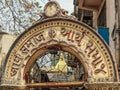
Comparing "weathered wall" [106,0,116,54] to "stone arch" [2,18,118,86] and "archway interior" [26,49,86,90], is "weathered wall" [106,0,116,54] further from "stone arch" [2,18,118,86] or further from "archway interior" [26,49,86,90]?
"stone arch" [2,18,118,86]

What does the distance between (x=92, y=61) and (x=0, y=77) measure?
→ 1.94m

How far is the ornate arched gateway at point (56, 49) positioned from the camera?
6.70 meters

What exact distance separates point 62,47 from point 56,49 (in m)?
0.14

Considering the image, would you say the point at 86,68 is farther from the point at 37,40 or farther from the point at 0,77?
the point at 0,77

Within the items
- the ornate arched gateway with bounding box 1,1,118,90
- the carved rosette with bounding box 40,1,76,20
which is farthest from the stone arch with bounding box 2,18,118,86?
the carved rosette with bounding box 40,1,76,20

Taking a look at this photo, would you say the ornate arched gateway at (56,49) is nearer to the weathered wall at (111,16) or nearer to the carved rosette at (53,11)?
the carved rosette at (53,11)

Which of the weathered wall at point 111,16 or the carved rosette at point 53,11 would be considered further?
the weathered wall at point 111,16

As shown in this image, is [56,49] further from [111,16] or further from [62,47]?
[111,16]

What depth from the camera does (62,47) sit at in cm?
697

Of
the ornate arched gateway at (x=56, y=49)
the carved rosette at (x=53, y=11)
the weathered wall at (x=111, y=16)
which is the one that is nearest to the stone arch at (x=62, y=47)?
the ornate arched gateway at (x=56, y=49)

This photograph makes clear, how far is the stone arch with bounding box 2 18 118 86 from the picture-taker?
6664 millimetres

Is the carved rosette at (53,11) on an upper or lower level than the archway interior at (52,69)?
upper

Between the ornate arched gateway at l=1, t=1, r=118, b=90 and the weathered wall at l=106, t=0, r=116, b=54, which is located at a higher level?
the weathered wall at l=106, t=0, r=116, b=54

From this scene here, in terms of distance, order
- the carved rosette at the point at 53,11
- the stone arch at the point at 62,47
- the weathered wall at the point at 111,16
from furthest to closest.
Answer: the weathered wall at the point at 111,16 < the carved rosette at the point at 53,11 < the stone arch at the point at 62,47
